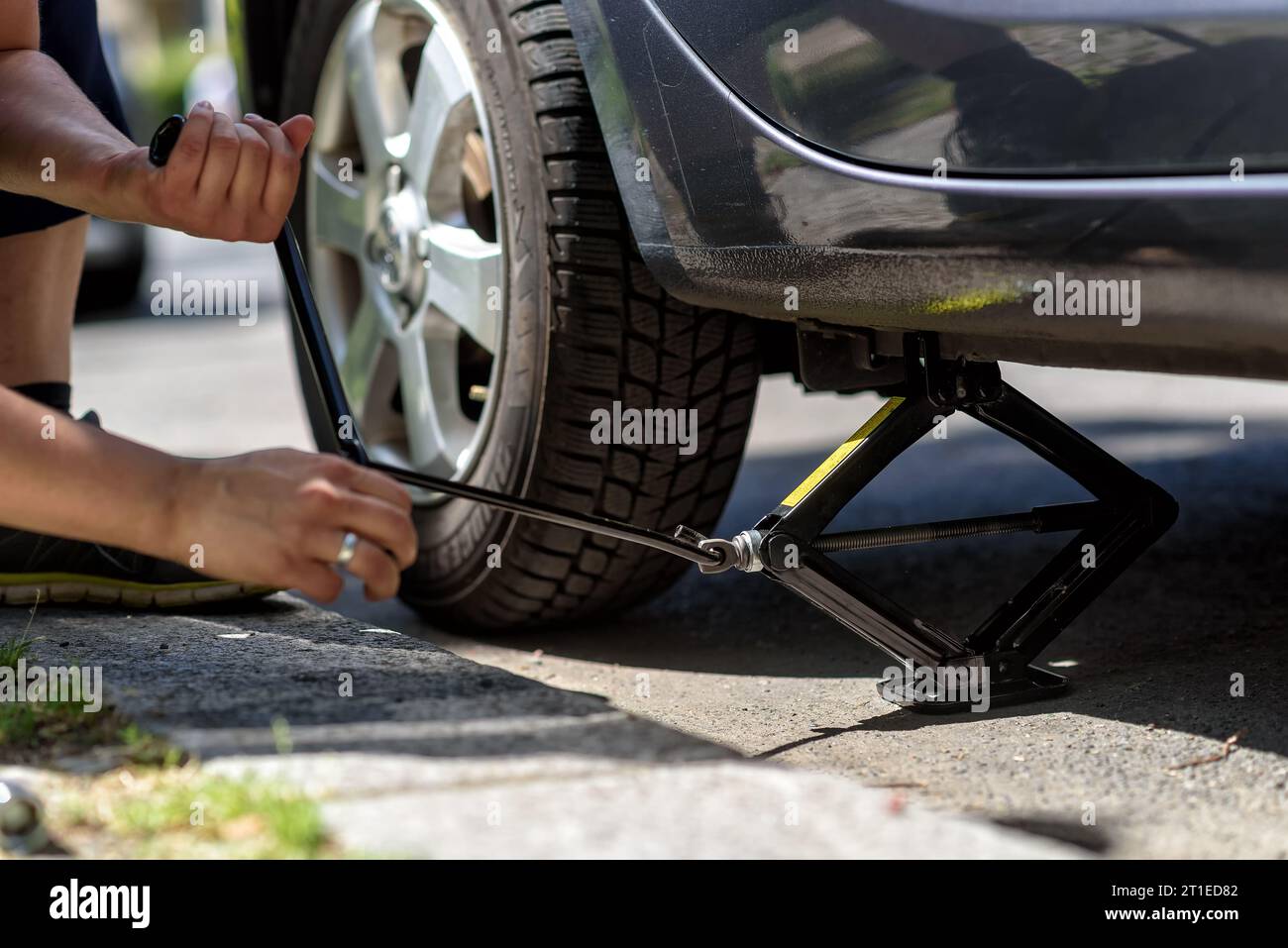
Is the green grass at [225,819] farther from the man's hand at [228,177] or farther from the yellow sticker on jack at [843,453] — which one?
the yellow sticker on jack at [843,453]

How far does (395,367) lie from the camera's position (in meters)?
2.73

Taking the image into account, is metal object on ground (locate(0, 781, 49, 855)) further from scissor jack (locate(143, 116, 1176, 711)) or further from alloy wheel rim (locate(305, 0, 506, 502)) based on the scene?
alloy wheel rim (locate(305, 0, 506, 502))

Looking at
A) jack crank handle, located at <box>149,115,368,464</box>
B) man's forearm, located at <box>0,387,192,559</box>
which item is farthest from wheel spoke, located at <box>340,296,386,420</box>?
man's forearm, located at <box>0,387,192,559</box>

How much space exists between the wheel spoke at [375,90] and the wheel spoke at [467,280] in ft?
0.87

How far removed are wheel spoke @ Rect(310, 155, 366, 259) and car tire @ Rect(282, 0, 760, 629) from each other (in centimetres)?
50

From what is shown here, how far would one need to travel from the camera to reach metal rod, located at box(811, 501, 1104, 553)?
1958 mm

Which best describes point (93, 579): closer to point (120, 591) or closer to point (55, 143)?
point (120, 591)

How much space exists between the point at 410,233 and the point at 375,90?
31cm

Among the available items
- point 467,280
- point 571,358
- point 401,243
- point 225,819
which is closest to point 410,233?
point 401,243

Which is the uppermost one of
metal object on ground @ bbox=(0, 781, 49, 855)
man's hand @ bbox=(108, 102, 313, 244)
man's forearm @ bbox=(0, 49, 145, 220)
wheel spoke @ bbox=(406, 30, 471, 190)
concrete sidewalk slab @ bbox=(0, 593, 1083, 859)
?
wheel spoke @ bbox=(406, 30, 471, 190)

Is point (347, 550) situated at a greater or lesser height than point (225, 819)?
greater

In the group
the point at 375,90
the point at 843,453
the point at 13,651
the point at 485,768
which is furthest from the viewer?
the point at 375,90

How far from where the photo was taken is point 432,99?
7.94 ft
